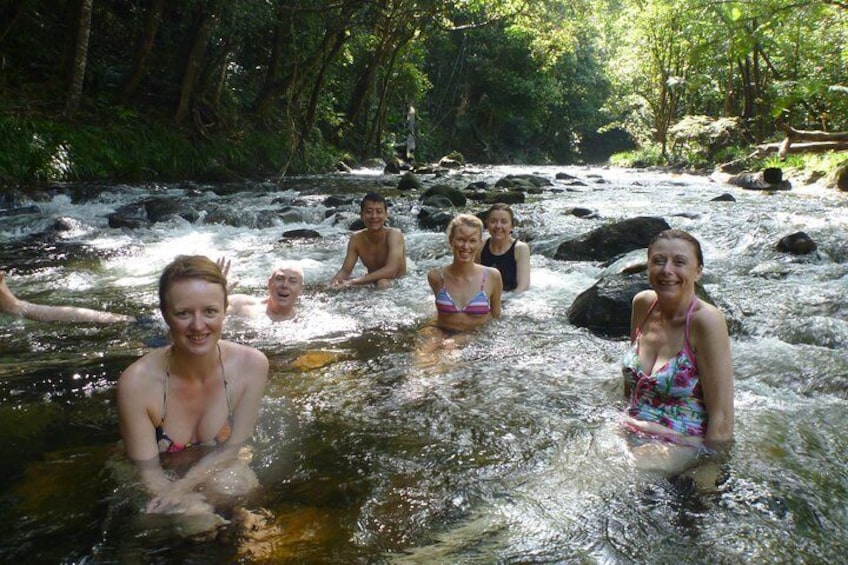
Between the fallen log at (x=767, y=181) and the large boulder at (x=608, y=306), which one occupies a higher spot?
the large boulder at (x=608, y=306)

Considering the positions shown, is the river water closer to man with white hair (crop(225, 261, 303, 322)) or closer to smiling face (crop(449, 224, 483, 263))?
man with white hair (crop(225, 261, 303, 322))

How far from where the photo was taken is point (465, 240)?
19.0 feet

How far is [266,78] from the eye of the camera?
71.3ft

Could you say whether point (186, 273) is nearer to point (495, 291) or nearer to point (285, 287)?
point (285, 287)

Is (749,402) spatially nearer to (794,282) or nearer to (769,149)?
(794,282)

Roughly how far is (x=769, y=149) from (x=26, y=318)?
22.2m

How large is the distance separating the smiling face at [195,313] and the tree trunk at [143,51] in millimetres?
15001

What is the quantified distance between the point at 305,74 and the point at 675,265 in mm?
20844

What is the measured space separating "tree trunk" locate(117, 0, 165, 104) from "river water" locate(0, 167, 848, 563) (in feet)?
31.8

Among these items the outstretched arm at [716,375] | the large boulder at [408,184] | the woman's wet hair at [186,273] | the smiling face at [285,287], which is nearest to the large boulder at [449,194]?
the large boulder at [408,184]

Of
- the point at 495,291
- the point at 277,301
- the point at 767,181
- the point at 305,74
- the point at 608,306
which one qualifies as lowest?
the point at 767,181

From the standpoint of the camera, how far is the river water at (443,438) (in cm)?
269

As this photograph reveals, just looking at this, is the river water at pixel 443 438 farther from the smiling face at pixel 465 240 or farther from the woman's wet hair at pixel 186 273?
the woman's wet hair at pixel 186 273

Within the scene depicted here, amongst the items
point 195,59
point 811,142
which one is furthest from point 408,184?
point 811,142
